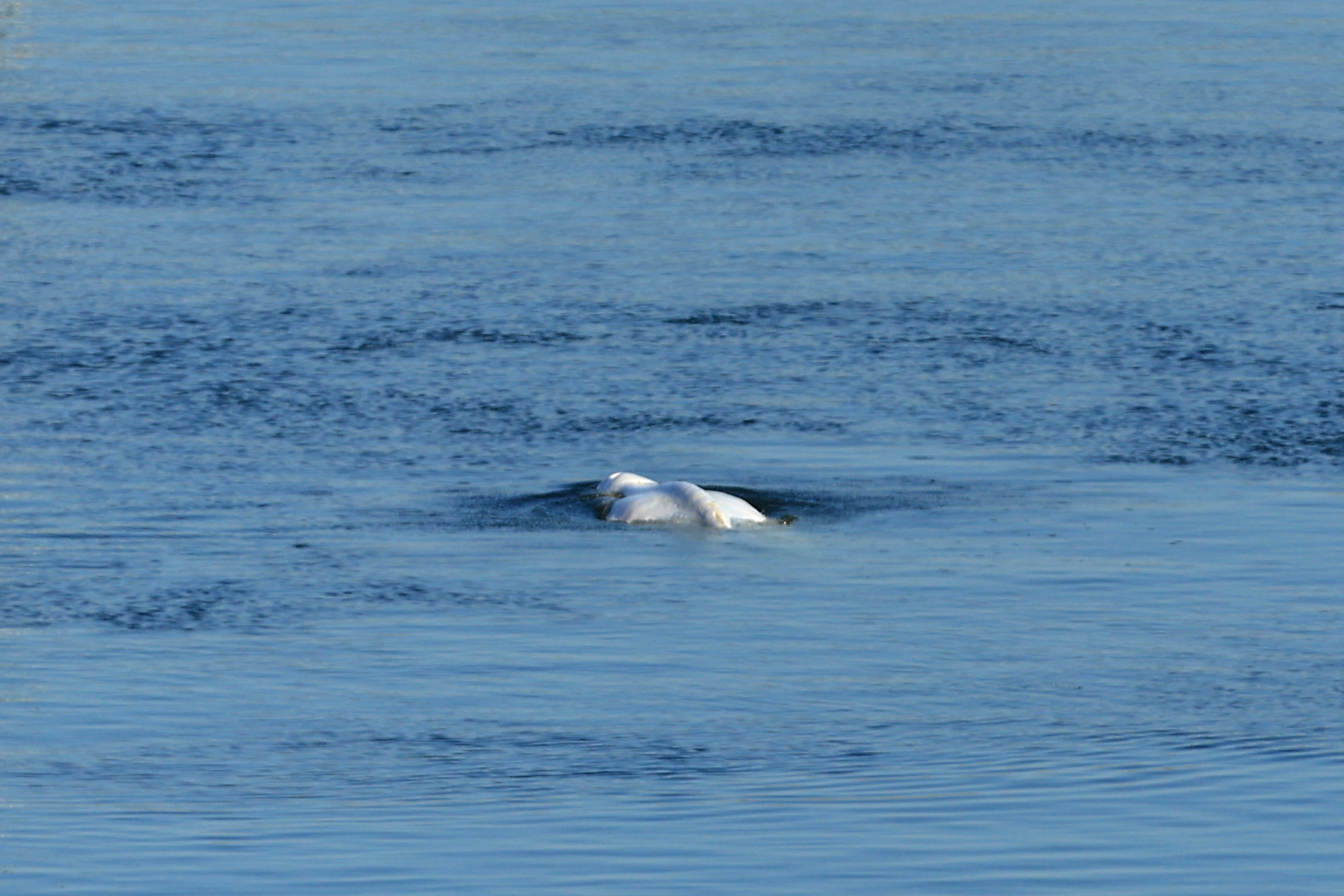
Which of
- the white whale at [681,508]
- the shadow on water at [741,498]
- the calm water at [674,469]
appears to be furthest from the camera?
the shadow on water at [741,498]

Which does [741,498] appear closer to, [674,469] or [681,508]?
[681,508]

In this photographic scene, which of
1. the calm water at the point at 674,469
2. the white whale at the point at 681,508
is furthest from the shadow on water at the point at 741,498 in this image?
the white whale at the point at 681,508

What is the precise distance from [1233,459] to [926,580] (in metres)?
3.71

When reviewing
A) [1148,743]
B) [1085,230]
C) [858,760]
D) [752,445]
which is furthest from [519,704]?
[1085,230]

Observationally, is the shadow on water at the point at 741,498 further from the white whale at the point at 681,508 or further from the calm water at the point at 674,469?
the white whale at the point at 681,508

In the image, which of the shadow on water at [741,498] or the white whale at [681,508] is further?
the shadow on water at [741,498]

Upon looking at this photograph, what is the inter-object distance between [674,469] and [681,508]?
1457 millimetres

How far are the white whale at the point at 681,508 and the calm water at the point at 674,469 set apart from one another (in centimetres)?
18

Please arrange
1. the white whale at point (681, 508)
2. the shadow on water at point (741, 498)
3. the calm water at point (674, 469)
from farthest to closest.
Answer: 1. the shadow on water at point (741, 498)
2. the white whale at point (681, 508)
3. the calm water at point (674, 469)

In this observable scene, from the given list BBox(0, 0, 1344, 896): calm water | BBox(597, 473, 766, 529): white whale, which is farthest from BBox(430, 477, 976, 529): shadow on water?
BBox(597, 473, 766, 529): white whale

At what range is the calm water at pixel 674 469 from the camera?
12430 millimetres

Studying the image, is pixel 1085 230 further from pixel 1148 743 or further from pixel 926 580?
pixel 1148 743

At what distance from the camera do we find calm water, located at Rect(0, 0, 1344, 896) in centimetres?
1243

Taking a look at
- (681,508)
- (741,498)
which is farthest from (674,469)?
(681,508)
